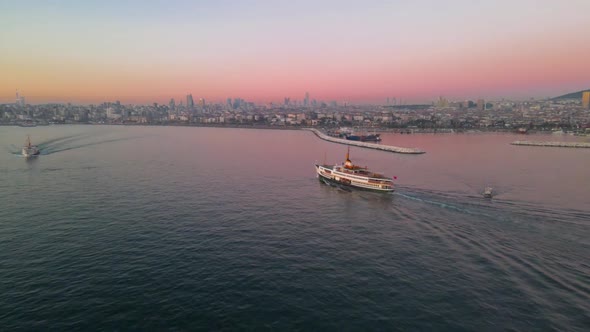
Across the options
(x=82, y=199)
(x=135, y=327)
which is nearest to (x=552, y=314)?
(x=135, y=327)

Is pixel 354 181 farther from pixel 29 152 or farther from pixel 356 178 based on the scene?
pixel 29 152

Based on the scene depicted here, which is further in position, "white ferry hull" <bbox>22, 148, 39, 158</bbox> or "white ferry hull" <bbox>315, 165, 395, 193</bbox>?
"white ferry hull" <bbox>22, 148, 39, 158</bbox>

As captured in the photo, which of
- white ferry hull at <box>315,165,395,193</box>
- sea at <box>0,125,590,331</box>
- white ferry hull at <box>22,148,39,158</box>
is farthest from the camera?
white ferry hull at <box>22,148,39,158</box>

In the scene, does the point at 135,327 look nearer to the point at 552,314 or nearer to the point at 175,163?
the point at 552,314

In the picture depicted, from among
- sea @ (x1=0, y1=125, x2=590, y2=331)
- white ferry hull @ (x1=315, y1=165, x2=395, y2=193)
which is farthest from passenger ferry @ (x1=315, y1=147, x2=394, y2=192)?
sea @ (x1=0, y1=125, x2=590, y2=331)

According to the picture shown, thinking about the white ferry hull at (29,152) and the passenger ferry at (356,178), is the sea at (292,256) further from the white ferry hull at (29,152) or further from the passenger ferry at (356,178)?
the white ferry hull at (29,152)

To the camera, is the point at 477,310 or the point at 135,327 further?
the point at 477,310

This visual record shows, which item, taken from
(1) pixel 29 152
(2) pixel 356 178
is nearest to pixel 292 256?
(2) pixel 356 178

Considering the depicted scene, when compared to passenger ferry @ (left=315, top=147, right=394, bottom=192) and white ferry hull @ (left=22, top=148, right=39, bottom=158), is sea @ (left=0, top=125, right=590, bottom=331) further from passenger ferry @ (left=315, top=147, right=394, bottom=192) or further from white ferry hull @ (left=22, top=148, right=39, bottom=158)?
white ferry hull @ (left=22, top=148, right=39, bottom=158)
